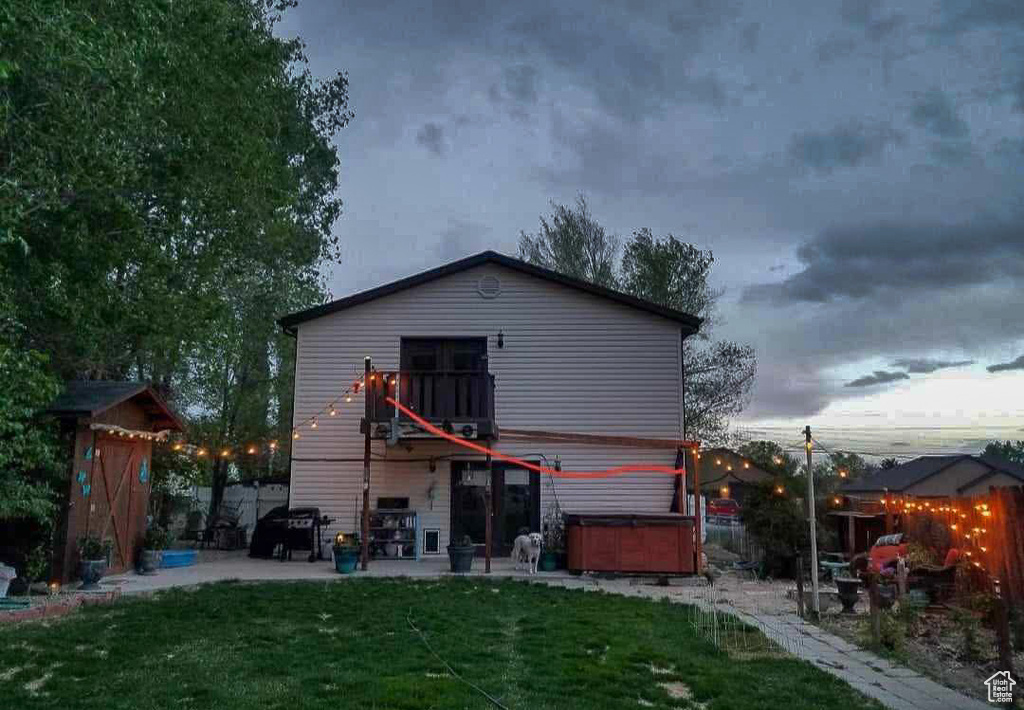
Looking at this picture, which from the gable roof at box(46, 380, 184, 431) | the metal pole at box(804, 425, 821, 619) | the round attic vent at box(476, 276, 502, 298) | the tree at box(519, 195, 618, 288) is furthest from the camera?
the tree at box(519, 195, 618, 288)

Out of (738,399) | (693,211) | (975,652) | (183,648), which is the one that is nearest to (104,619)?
(183,648)

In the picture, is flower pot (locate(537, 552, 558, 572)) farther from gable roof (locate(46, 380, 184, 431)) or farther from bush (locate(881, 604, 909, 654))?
gable roof (locate(46, 380, 184, 431))

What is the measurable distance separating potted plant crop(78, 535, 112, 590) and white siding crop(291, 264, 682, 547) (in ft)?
16.9

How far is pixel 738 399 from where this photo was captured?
80.7 feet

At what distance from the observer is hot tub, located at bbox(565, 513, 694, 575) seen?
13.1m

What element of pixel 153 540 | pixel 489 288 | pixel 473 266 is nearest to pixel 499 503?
pixel 489 288

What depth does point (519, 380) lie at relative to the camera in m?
16.2

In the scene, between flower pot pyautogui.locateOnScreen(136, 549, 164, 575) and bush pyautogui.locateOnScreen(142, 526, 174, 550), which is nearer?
flower pot pyautogui.locateOnScreen(136, 549, 164, 575)

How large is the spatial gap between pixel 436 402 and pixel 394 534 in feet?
9.62

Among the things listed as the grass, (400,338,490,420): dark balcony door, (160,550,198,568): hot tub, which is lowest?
the grass

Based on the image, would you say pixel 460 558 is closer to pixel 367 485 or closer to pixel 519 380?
pixel 367 485

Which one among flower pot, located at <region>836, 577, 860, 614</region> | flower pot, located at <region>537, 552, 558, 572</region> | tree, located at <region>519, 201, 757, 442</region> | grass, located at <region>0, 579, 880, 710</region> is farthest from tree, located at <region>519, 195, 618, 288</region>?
grass, located at <region>0, 579, 880, 710</region>

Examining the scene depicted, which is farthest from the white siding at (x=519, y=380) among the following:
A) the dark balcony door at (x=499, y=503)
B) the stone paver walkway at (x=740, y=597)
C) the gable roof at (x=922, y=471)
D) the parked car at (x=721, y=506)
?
the parked car at (x=721, y=506)

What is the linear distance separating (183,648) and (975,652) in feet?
23.3
